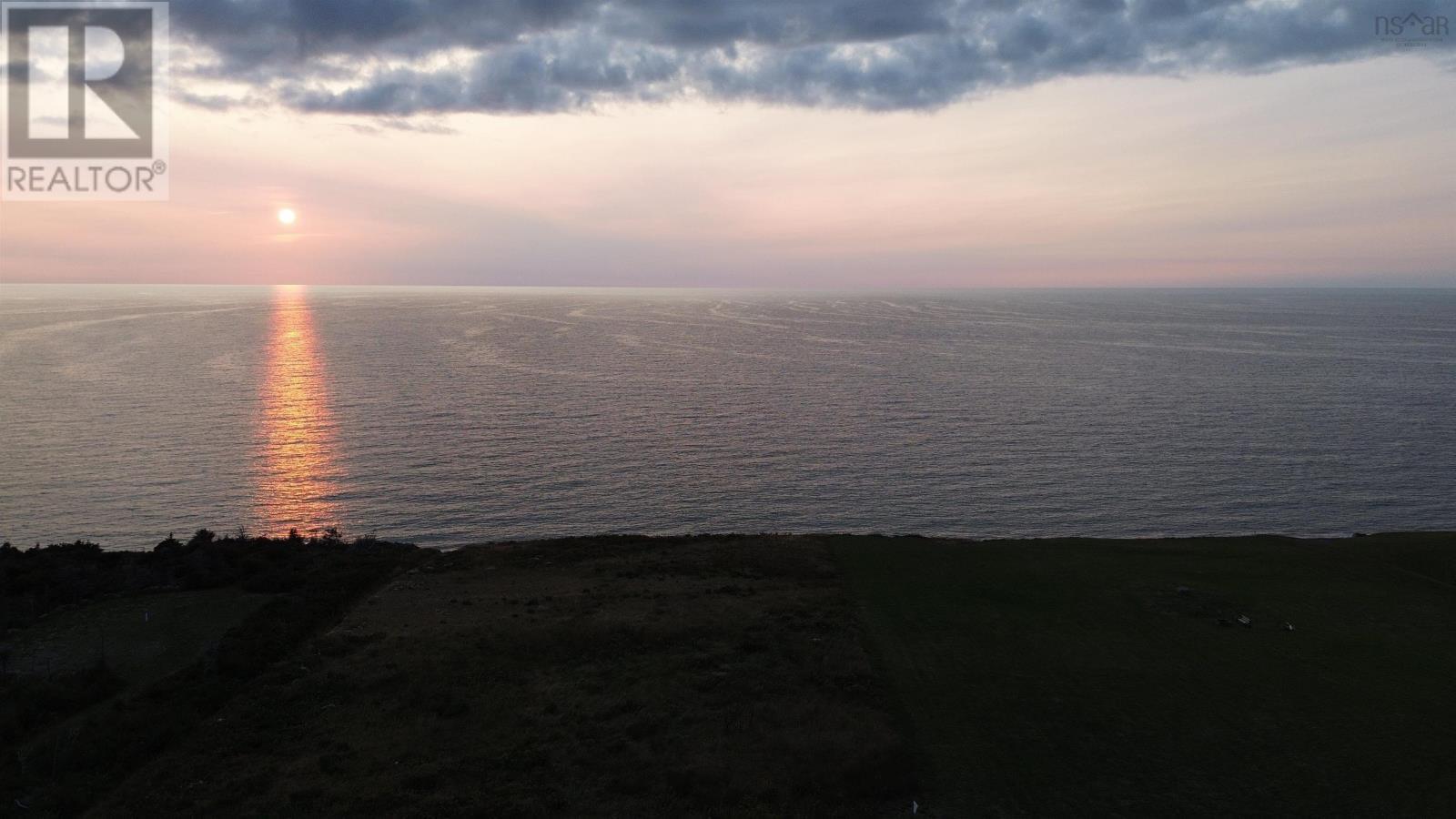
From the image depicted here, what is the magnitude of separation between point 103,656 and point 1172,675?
46.9m

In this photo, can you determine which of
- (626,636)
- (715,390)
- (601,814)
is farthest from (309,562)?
(715,390)

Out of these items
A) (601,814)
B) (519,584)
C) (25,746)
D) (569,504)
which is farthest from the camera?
(569,504)

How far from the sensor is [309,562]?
46719 mm

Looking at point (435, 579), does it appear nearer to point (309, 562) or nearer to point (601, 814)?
point (309, 562)

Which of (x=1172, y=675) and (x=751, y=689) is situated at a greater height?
(x=1172, y=675)

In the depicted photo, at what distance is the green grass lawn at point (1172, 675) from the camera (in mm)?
25031

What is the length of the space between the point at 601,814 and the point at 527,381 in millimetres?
109162

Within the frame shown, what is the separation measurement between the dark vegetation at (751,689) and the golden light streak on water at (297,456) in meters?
16.8

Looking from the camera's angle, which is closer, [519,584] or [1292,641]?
[1292,641]

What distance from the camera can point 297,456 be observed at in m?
81.6

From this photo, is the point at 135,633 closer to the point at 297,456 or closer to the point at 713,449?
the point at 297,456

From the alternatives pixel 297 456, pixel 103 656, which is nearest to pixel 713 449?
pixel 297 456

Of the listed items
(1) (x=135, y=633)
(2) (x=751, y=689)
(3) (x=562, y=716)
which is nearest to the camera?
(3) (x=562, y=716)

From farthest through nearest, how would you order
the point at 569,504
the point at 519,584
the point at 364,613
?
the point at 569,504, the point at 519,584, the point at 364,613
